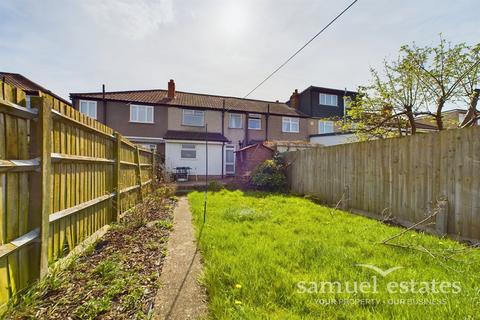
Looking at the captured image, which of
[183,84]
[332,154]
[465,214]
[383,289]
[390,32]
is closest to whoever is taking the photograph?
[383,289]

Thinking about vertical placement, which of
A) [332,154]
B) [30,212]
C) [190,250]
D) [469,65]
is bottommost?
[190,250]

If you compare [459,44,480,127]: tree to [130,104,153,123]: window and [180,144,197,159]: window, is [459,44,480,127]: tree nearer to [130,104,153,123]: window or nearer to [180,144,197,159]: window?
[180,144,197,159]: window

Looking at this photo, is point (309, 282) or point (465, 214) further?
point (465, 214)

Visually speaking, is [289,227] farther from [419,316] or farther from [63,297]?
[63,297]

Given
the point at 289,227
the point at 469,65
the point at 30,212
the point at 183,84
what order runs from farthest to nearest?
the point at 183,84 → the point at 469,65 → the point at 289,227 → the point at 30,212

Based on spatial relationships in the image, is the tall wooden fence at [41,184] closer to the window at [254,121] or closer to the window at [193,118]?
the window at [193,118]

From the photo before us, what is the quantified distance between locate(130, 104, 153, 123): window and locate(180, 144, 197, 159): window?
3549 mm

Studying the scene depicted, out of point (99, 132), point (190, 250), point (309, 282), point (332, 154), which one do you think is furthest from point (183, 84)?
point (309, 282)

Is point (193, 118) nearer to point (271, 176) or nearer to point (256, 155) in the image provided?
point (256, 155)

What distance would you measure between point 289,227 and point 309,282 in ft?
7.98

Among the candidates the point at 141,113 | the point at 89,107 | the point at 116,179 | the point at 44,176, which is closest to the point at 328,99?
the point at 141,113

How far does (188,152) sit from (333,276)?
15.8 m

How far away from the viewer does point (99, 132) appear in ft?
13.8

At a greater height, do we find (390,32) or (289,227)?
(390,32)
